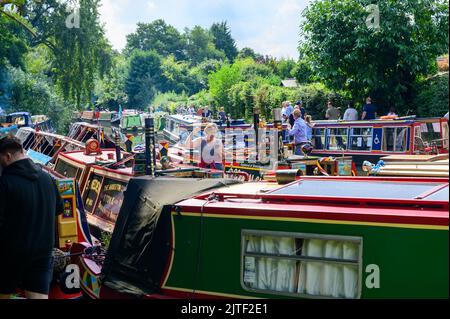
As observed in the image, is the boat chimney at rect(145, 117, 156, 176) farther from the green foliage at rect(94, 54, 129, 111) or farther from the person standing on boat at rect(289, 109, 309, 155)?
the green foliage at rect(94, 54, 129, 111)

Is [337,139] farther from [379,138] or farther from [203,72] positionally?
[203,72]

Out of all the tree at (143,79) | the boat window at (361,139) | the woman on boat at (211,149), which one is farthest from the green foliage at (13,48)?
the tree at (143,79)

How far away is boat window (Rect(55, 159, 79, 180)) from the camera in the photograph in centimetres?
995

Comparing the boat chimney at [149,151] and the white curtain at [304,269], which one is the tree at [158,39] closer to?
the boat chimney at [149,151]

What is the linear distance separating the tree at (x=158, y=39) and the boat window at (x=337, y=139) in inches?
3128

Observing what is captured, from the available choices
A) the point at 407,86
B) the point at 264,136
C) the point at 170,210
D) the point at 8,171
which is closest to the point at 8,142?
the point at 8,171

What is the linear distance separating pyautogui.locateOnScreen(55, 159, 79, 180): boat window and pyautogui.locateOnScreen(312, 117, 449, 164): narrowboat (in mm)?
6345

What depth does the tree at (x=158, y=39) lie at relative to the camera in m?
93.4

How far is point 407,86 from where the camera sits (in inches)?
784

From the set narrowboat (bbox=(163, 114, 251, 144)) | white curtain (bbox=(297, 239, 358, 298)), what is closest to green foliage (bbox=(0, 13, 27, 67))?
narrowboat (bbox=(163, 114, 251, 144))

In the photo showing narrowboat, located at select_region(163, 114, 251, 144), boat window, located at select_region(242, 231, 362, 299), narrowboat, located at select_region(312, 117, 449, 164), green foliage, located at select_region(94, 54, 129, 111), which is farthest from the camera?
green foliage, located at select_region(94, 54, 129, 111)

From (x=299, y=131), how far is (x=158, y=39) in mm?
85318

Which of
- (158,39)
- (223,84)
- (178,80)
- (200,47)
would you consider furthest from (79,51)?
(200,47)
